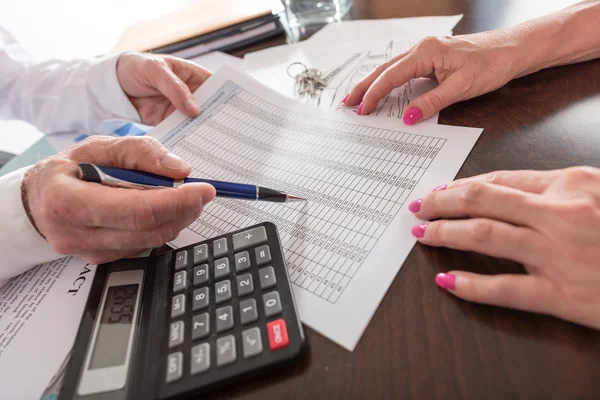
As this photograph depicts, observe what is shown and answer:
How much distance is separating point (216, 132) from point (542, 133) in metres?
0.45

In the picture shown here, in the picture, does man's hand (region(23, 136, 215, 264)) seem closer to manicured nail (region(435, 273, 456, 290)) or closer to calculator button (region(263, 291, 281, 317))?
calculator button (region(263, 291, 281, 317))

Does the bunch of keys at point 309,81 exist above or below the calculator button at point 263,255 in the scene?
above

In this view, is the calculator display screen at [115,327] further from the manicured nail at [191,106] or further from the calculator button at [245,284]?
the manicured nail at [191,106]

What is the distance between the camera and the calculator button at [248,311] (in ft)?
1.12

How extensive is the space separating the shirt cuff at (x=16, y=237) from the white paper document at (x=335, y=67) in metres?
0.42

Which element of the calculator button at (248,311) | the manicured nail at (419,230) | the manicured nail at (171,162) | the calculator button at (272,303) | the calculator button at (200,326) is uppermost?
the manicured nail at (171,162)

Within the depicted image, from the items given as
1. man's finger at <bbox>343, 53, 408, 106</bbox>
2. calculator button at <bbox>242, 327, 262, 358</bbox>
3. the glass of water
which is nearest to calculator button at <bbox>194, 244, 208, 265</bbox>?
calculator button at <bbox>242, 327, 262, 358</bbox>

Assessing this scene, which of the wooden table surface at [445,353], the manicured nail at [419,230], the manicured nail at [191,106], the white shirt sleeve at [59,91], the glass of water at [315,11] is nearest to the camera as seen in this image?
the wooden table surface at [445,353]

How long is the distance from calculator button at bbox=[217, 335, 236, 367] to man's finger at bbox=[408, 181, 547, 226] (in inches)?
8.8

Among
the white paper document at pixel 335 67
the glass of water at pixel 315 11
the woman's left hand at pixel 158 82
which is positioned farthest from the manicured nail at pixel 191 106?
the glass of water at pixel 315 11

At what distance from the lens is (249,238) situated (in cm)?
42

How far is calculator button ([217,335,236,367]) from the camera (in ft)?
1.05

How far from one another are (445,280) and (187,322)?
0.24 metres

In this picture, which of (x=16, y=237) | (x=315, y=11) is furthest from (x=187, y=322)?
(x=315, y=11)
